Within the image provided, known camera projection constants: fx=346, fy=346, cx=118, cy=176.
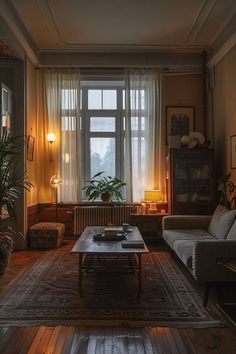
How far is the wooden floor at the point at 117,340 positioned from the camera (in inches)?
90.0

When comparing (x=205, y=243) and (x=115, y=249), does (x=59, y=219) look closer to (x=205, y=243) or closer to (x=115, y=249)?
(x=115, y=249)

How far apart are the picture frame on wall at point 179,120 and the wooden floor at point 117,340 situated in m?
4.34

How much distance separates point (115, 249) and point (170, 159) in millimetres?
2791

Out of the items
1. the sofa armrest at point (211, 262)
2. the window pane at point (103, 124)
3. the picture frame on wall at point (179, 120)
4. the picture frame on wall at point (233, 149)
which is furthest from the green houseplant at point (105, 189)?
the sofa armrest at point (211, 262)

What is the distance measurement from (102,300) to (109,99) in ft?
14.9

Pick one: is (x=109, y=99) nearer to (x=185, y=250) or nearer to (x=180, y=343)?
(x=185, y=250)

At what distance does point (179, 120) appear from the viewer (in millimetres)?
6543

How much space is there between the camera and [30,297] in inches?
130

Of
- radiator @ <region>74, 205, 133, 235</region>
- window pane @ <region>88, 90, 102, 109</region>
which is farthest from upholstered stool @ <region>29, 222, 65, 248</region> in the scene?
window pane @ <region>88, 90, 102, 109</region>

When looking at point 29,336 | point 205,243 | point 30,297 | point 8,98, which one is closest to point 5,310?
point 30,297

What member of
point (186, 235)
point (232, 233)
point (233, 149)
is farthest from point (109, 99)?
point (232, 233)

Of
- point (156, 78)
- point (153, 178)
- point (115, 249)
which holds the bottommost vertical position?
point (115, 249)

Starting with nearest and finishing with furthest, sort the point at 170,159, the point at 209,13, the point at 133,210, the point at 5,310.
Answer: the point at 5,310 < the point at 209,13 < the point at 170,159 < the point at 133,210

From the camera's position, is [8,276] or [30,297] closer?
[30,297]
